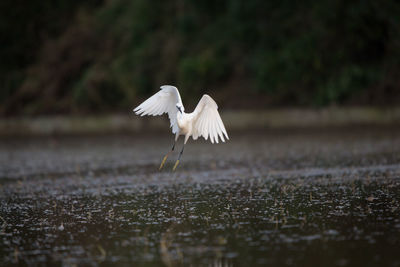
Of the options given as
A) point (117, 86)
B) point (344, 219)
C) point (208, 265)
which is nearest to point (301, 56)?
point (117, 86)

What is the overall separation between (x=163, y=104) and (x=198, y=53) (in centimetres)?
1785

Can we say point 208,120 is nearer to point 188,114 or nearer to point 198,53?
point 188,114

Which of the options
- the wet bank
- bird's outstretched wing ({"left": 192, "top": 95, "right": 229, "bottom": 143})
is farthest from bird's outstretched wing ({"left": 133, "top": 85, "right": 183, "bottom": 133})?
the wet bank

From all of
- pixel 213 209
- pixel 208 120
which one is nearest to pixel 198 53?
pixel 208 120

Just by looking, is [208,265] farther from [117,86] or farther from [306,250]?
[117,86]

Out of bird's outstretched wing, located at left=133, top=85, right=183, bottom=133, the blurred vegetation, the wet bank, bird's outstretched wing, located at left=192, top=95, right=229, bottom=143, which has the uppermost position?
the blurred vegetation

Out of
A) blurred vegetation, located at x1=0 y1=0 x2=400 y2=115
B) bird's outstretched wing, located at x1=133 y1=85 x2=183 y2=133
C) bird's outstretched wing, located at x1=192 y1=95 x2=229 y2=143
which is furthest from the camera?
blurred vegetation, located at x1=0 y1=0 x2=400 y2=115

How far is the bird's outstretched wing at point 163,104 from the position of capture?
35.3 ft

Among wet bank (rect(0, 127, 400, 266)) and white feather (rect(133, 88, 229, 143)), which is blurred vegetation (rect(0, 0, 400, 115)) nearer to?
wet bank (rect(0, 127, 400, 266))

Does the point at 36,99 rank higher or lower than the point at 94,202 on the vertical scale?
higher

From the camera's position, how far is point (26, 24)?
34656 mm

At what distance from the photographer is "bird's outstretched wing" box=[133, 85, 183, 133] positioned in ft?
35.3

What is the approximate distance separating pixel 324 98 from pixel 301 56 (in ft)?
6.35

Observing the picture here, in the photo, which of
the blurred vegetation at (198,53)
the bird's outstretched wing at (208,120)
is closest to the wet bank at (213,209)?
the bird's outstretched wing at (208,120)
